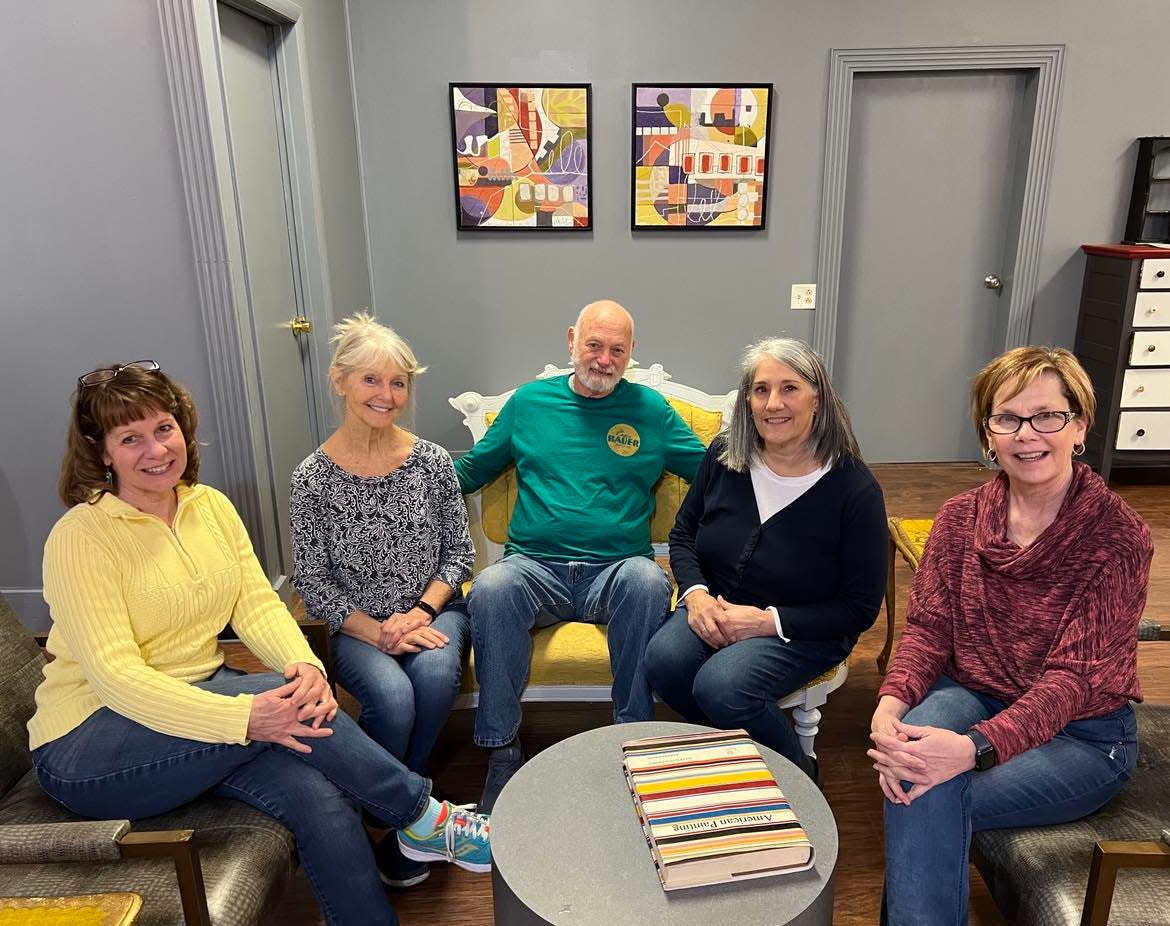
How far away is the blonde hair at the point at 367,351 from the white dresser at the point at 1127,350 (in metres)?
3.36

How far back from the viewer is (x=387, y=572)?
1991 millimetres

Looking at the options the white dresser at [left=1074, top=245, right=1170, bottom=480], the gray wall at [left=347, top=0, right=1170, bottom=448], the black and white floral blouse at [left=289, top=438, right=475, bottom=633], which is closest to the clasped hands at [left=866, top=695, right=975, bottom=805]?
the black and white floral blouse at [left=289, top=438, right=475, bottom=633]

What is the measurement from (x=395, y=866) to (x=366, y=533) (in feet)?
2.33

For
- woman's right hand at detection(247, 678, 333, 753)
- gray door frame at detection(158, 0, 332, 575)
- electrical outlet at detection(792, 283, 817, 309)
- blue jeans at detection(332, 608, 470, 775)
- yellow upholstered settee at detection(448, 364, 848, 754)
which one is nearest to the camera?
woman's right hand at detection(247, 678, 333, 753)

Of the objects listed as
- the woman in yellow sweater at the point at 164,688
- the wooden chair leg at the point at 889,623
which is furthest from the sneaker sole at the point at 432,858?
the wooden chair leg at the point at 889,623

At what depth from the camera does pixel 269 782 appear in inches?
58.6

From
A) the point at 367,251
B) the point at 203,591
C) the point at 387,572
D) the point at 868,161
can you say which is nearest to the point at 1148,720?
the point at 387,572

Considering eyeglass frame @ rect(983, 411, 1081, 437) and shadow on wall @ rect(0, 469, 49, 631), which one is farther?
shadow on wall @ rect(0, 469, 49, 631)

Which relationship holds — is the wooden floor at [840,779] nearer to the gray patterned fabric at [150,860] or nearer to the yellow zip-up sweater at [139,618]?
the gray patterned fabric at [150,860]

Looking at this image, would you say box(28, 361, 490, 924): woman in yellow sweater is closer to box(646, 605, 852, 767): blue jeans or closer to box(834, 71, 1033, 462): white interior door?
box(646, 605, 852, 767): blue jeans

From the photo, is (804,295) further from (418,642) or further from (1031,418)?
(418,642)

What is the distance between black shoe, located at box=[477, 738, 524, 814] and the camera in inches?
77.1

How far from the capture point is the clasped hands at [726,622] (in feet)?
6.15

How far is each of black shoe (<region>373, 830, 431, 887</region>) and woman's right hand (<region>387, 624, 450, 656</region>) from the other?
38cm
